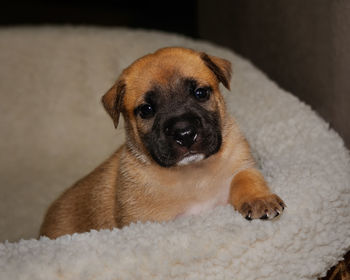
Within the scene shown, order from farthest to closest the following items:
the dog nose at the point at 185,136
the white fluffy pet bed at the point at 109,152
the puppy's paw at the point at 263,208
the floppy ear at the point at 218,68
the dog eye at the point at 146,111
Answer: the floppy ear at the point at 218,68 → the dog eye at the point at 146,111 → the dog nose at the point at 185,136 → the puppy's paw at the point at 263,208 → the white fluffy pet bed at the point at 109,152

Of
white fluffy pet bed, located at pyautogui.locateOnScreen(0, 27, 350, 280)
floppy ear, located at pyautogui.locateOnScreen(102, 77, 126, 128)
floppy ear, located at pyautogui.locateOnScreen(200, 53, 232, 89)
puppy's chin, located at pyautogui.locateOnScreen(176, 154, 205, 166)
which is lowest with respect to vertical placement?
white fluffy pet bed, located at pyautogui.locateOnScreen(0, 27, 350, 280)

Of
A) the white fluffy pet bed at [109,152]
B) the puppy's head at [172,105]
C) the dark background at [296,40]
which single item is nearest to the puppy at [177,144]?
the puppy's head at [172,105]

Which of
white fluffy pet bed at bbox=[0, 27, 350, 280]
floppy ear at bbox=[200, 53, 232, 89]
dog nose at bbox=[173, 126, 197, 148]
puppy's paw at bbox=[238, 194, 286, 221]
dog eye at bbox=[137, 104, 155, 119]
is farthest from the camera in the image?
floppy ear at bbox=[200, 53, 232, 89]

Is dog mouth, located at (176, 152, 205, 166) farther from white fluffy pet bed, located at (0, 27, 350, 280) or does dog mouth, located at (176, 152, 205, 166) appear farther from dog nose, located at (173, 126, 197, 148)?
white fluffy pet bed, located at (0, 27, 350, 280)

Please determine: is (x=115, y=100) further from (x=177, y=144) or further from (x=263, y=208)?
(x=263, y=208)

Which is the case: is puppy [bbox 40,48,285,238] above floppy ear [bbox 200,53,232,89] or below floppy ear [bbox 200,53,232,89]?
below

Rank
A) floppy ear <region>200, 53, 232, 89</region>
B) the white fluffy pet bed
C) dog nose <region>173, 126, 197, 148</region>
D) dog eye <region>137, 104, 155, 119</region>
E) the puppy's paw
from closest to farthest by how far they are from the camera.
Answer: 1. the white fluffy pet bed
2. the puppy's paw
3. dog nose <region>173, 126, 197, 148</region>
4. dog eye <region>137, 104, 155, 119</region>
5. floppy ear <region>200, 53, 232, 89</region>

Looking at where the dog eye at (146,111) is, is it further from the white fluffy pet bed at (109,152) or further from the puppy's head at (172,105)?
the white fluffy pet bed at (109,152)

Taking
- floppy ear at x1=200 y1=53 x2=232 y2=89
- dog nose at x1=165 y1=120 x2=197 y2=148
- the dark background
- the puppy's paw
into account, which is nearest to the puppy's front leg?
the puppy's paw
